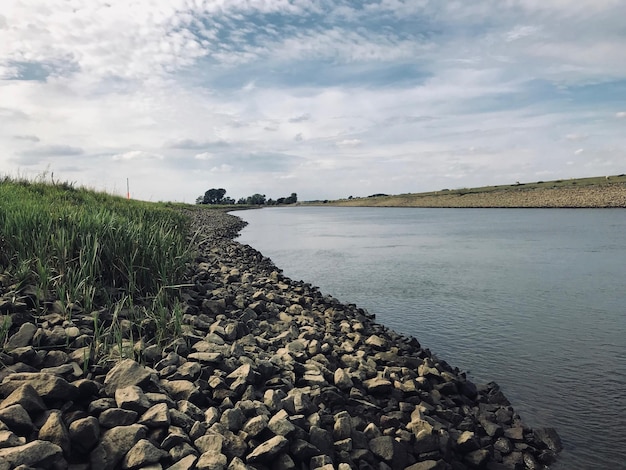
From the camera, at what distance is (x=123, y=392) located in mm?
4719

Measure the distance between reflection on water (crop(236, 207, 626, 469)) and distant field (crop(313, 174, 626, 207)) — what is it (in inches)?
2415

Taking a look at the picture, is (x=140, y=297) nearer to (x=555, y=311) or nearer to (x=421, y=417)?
(x=421, y=417)

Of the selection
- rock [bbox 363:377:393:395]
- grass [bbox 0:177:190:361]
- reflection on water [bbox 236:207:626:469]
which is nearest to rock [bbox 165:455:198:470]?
grass [bbox 0:177:190:361]

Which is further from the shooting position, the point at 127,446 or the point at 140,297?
the point at 140,297

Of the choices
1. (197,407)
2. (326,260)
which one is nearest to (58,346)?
(197,407)

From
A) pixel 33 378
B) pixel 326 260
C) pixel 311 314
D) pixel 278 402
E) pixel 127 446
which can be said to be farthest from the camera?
pixel 326 260

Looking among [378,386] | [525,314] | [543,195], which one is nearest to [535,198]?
[543,195]

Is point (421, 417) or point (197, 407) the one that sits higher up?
point (197, 407)

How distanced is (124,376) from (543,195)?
9911cm

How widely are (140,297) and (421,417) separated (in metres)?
5.26

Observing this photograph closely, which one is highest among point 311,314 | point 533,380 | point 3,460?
point 3,460

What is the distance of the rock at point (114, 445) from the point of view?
3.96 meters

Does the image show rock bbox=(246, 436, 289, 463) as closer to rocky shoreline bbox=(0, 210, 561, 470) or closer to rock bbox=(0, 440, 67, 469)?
rocky shoreline bbox=(0, 210, 561, 470)

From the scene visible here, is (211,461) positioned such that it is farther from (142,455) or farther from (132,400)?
(132,400)
